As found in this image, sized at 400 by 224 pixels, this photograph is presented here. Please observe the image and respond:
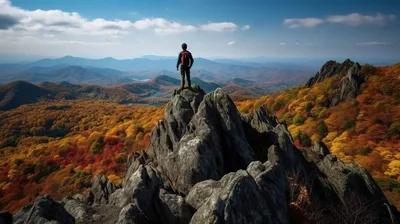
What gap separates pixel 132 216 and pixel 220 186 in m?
5.85

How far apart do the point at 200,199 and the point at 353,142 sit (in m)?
57.9

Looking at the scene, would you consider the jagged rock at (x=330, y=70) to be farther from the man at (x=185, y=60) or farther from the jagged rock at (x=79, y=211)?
the jagged rock at (x=79, y=211)

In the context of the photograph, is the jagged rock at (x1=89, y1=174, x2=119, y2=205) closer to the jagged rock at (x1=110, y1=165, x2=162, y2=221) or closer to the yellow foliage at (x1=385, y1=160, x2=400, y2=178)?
the jagged rock at (x1=110, y1=165, x2=162, y2=221)

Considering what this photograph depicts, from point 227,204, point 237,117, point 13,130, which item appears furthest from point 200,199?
point 13,130

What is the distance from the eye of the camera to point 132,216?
15.6 meters

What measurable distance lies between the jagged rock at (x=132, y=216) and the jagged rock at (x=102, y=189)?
19.0 meters

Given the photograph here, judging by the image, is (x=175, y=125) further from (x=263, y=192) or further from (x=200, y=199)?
(x=263, y=192)

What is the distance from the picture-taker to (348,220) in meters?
20.3

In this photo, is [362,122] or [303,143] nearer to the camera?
[303,143]

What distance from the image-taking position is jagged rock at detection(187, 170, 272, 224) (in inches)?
518

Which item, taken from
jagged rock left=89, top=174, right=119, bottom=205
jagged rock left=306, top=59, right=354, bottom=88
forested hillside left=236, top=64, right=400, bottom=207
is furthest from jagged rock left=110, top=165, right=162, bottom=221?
jagged rock left=306, top=59, right=354, bottom=88

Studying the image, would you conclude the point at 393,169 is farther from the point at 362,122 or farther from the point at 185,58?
the point at 185,58

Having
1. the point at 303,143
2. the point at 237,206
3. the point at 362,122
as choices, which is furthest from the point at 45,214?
the point at 362,122

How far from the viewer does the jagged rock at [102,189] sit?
111 ft
